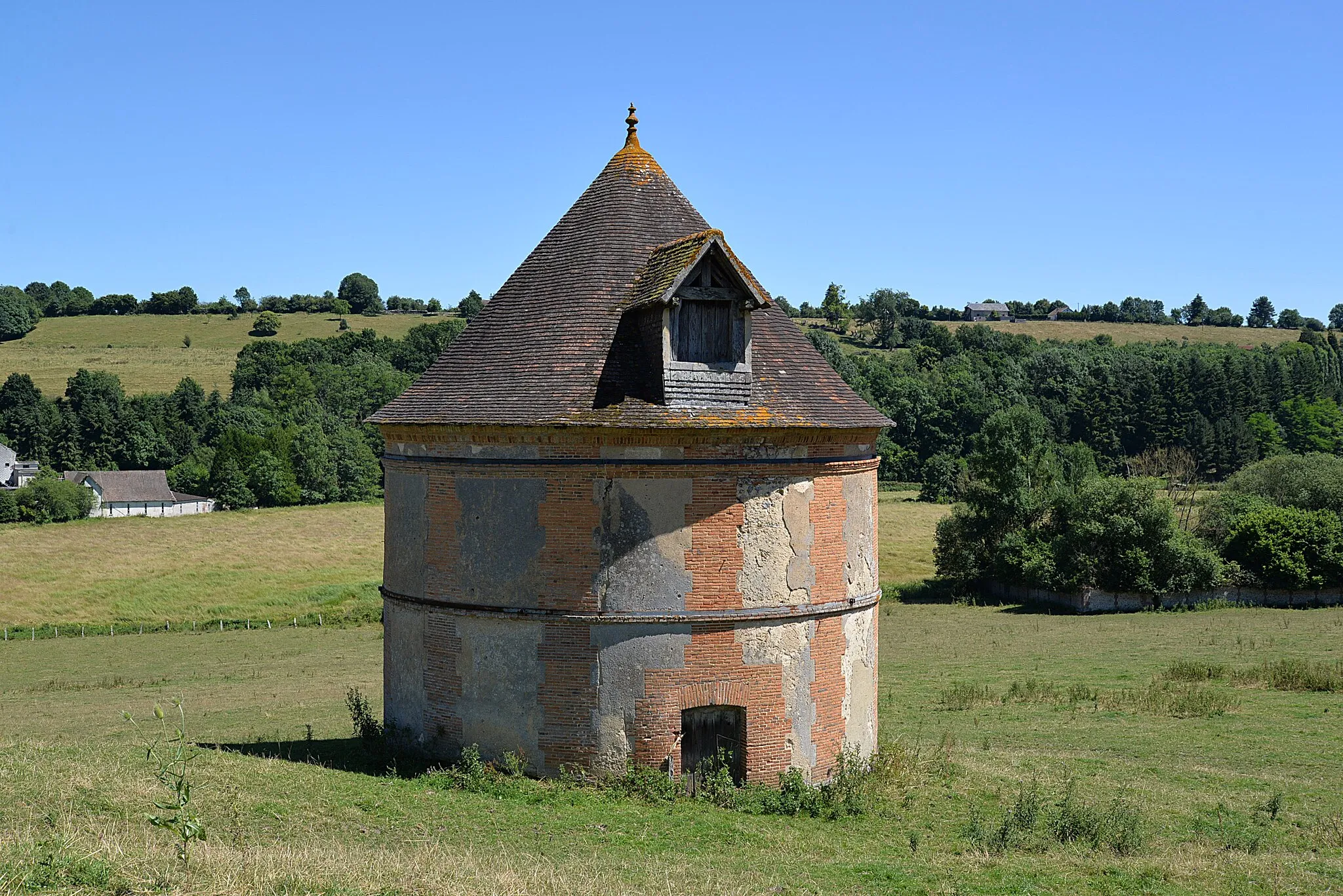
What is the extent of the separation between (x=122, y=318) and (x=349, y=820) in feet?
504

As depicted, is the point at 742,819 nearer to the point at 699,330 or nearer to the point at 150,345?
the point at 699,330

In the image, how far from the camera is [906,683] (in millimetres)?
29297

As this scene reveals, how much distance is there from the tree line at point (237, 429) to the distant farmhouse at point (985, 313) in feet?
341

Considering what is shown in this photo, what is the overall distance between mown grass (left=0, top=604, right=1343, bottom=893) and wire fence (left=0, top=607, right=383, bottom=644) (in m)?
15.7

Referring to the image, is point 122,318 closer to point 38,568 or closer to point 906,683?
point 38,568

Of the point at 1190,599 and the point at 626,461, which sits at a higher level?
the point at 626,461

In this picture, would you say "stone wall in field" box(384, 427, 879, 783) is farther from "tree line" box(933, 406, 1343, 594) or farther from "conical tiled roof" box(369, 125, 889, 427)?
"tree line" box(933, 406, 1343, 594)

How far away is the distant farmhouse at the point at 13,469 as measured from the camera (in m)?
88.7

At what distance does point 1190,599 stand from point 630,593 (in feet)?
126

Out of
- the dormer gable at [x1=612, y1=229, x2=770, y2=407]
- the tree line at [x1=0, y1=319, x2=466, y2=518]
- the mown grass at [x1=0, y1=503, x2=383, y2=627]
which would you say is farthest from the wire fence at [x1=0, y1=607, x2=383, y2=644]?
the tree line at [x1=0, y1=319, x2=466, y2=518]

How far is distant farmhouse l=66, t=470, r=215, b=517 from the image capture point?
8112cm

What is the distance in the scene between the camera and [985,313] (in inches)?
7594

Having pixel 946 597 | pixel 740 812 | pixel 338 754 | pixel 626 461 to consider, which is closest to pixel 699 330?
pixel 626 461

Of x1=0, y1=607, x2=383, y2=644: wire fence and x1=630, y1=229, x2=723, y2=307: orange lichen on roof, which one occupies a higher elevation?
x1=630, y1=229, x2=723, y2=307: orange lichen on roof
